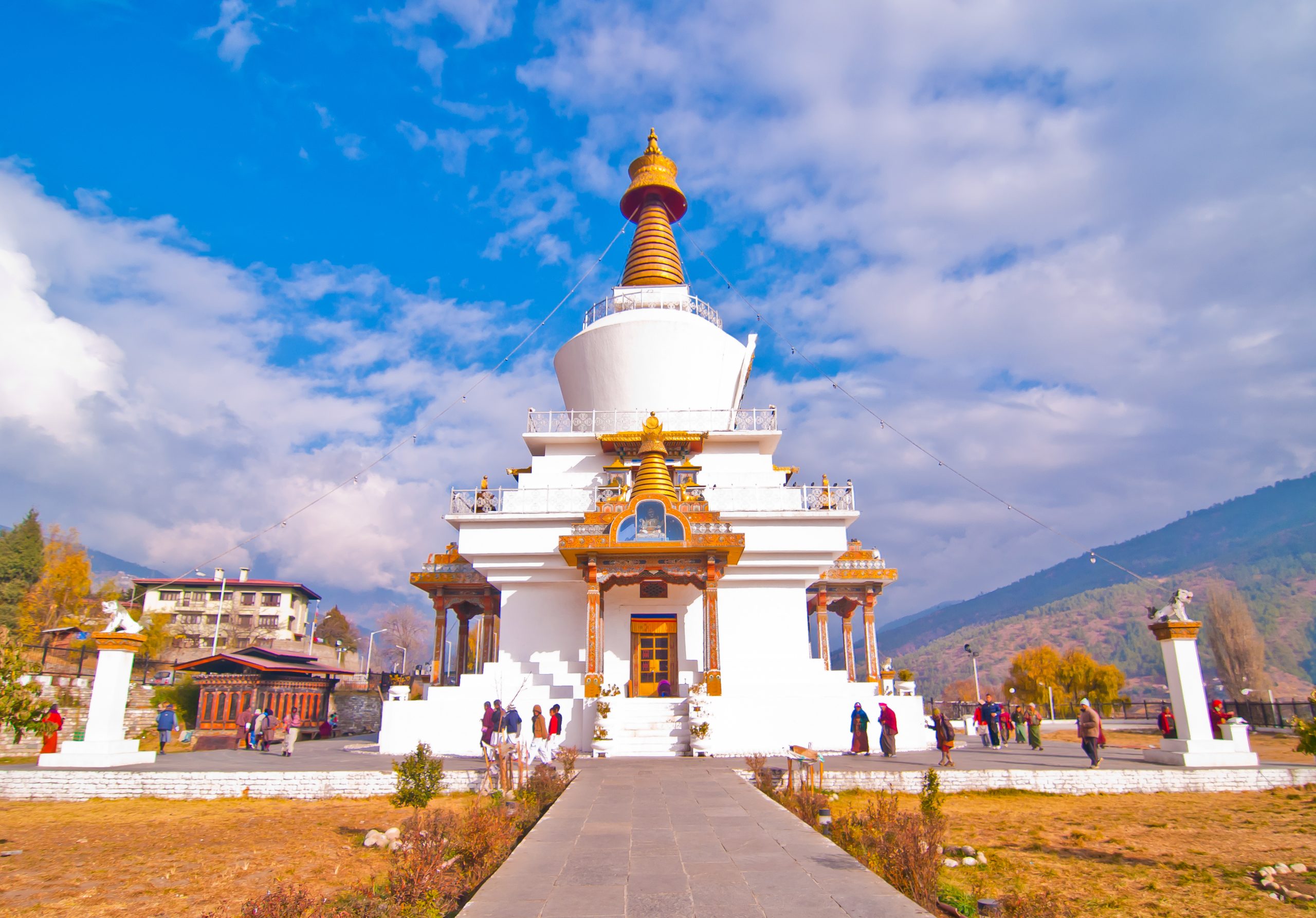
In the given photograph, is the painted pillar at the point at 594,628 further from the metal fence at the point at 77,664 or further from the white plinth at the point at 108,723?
the metal fence at the point at 77,664

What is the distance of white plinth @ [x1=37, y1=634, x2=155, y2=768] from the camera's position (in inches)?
550

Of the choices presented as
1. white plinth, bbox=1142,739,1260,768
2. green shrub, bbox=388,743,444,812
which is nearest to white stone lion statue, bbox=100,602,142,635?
green shrub, bbox=388,743,444,812

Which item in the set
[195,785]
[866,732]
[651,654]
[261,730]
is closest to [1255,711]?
[866,732]

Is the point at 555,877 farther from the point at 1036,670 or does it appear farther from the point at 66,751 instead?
the point at 1036,670

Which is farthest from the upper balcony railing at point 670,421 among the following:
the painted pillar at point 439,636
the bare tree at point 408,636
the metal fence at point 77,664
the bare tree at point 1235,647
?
the bare tree at point 408,636

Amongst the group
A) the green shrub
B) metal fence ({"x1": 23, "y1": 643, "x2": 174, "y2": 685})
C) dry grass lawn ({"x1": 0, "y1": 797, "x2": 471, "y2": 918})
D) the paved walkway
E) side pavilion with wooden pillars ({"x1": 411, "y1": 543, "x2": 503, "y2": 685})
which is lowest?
dry grass lawn ({"x1": 0, "y1": 797, "x2": 471, "y2": 918})

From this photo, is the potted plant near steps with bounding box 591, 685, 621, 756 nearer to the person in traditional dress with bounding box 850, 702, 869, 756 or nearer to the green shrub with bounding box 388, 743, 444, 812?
the person in traditional dress with bounding box 850, 702, 869, 756

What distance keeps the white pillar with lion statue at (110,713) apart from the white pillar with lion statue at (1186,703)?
2001 centimetres

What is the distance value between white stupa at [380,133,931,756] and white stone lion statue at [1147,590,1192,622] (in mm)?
5590

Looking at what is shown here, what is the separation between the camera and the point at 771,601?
67.3 feet

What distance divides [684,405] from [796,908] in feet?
63.1

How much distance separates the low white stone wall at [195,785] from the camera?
1293 cm

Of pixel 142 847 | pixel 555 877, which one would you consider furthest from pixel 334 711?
pixel 555 877

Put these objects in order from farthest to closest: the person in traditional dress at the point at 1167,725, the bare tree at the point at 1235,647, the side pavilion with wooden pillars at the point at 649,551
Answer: the bare tree at the point at 1235,647
the person in traditional dress at the point at 1167,725
the side pavilion with wooden pillars at the point at 649,551
